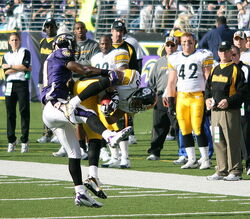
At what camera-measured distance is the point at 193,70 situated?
13.3 m

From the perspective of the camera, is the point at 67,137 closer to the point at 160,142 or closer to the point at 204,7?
the point at 160,142

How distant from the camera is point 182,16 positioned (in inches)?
917

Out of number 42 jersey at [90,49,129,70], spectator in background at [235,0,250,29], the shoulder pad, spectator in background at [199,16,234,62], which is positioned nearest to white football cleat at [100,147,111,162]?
number 42 jersey at [90,49,129,70]

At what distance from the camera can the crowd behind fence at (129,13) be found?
24484mm

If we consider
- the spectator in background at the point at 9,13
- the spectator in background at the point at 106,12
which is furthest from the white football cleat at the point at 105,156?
the spectator in background at the point at 9,13

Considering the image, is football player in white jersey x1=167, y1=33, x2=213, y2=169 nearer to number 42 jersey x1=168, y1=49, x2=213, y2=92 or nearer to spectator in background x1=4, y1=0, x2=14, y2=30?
number 42 jersey x1=168, y1=49, x2=213, y2=92

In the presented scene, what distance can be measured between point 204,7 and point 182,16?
1970mm

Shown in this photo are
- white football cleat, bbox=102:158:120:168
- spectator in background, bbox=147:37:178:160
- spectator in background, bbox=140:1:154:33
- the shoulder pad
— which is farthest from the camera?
spectator in background, bbox=140:1:154:33

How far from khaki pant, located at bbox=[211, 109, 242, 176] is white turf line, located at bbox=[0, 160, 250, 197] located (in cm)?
27

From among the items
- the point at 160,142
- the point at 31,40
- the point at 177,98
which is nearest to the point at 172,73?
the point at 177,98

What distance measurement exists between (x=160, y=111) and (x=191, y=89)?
6.15 ft

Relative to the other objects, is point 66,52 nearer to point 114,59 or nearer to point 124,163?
point 114,59

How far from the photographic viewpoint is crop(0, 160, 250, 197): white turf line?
11117 mm

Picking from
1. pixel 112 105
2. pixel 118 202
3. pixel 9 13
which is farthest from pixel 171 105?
pixel 9 13
